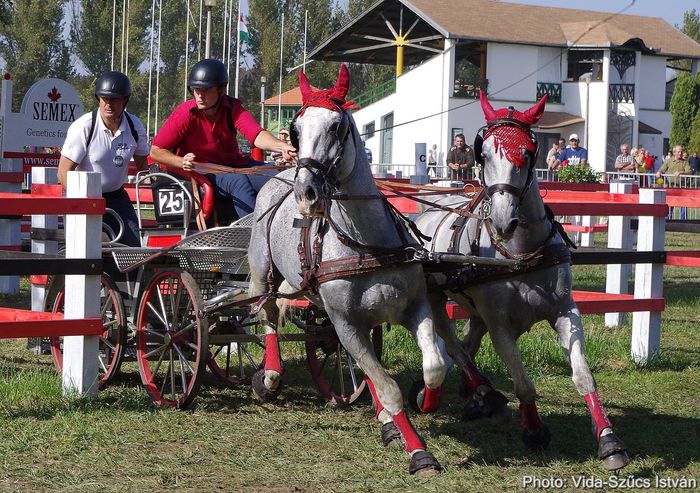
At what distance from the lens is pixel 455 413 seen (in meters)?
7.32

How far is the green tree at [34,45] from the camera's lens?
82625mm

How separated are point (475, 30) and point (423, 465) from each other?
4532cm

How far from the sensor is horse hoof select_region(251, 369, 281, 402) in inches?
291

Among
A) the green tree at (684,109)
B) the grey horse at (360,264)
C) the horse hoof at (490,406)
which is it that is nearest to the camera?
the grey horse at (360,264)

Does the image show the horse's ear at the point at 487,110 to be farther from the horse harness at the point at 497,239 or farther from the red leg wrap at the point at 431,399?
the red leg wrap at the point at 431,399

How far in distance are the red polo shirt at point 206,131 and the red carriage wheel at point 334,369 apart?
63.7 inches

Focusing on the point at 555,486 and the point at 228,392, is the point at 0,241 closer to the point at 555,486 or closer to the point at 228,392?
the point at 228,392

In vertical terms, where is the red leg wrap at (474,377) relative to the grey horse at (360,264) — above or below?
below

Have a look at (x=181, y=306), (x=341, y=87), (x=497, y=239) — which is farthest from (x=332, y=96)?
(x=181, y=306)

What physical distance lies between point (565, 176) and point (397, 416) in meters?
16.9

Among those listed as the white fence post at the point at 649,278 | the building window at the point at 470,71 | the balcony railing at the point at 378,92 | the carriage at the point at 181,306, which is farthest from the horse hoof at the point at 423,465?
the balcony railing at the point at 378,92

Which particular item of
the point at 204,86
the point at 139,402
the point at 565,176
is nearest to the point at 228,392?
the point at 139,402

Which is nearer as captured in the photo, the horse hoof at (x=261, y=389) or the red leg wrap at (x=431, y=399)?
the red leg wrap at (x=431, y=399)

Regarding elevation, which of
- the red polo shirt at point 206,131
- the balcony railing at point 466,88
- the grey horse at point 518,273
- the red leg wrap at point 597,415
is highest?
the balcony railing at point 466,88
